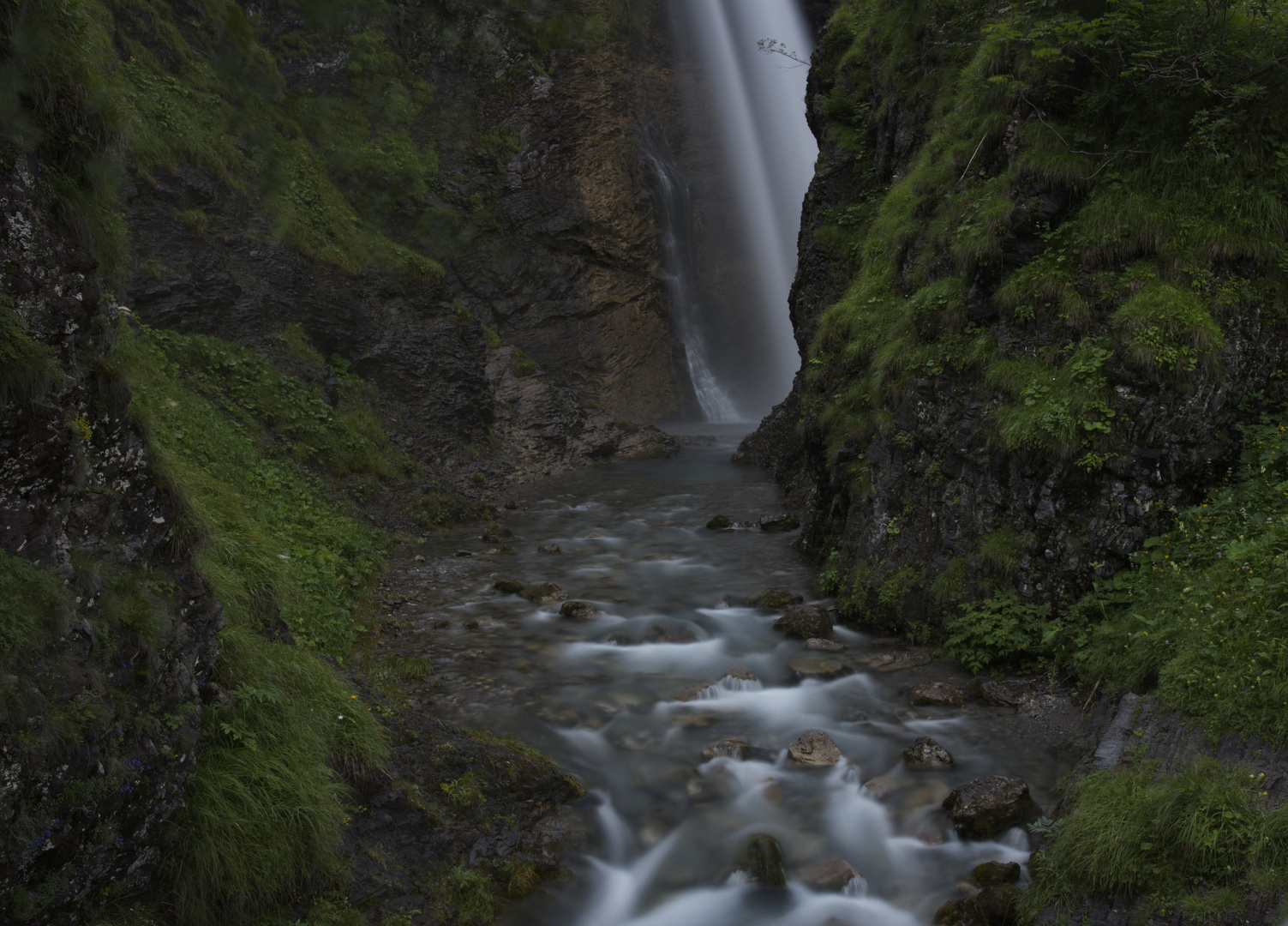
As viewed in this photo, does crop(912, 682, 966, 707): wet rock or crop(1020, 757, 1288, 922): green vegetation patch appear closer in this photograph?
crop(1020, 757, 1288, 922): green vegetation patch

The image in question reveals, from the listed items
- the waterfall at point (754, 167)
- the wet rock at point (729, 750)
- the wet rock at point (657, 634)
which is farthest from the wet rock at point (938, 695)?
the waterfall at point (754, 167)

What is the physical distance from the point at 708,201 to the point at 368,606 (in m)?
29.0

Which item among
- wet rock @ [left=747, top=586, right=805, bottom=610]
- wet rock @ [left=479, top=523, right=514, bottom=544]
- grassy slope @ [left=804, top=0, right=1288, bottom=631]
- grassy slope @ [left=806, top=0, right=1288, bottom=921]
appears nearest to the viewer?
grassy slope @ [left=806, top=0, right=1288, bottom=921]

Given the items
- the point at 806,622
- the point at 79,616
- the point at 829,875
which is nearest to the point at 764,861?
the point at 829,875

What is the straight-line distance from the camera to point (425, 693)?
7129mm

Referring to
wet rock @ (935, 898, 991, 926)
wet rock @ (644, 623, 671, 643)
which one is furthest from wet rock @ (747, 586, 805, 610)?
wet rock @ (935, 898, 991, 926)

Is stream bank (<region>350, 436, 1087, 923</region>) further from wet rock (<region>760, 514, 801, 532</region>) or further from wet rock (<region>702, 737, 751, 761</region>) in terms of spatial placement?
wet rock (<region>760, 514, 801, 532</region>)

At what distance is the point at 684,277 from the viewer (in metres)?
32.0

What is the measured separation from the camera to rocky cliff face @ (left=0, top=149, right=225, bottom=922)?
312cm

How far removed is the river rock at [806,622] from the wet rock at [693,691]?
1391 millimetres

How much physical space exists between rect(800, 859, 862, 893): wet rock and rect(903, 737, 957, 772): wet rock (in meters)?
1.14

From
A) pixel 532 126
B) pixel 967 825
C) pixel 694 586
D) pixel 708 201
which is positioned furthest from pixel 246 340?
pixel 708 201

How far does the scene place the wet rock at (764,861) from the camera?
16.6ft

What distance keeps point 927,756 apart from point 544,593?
5.31m
